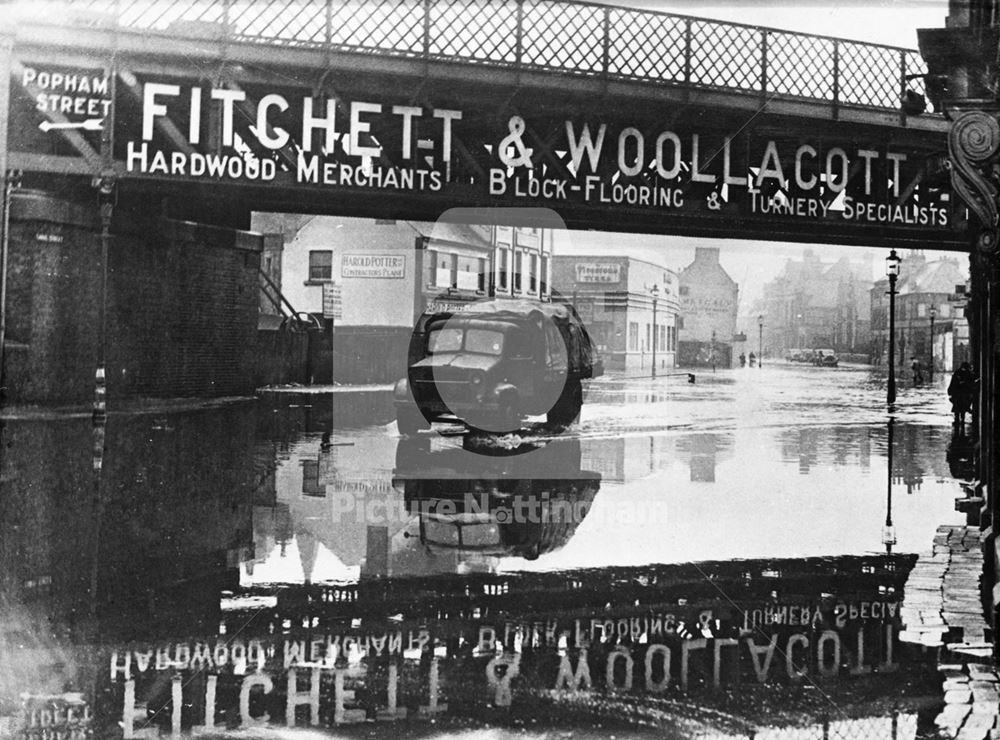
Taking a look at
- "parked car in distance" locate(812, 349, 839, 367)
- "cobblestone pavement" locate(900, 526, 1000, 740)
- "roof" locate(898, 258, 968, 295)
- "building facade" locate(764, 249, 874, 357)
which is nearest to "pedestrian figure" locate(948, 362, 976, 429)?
"cobblestone pavement" locate(900, 526, 1000, 740)

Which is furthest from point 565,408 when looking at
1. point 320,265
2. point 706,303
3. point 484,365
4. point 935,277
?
point 935,277

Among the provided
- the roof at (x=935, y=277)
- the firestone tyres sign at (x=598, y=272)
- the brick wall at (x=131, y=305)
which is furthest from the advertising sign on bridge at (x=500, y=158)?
the roof at (x=935, y=277)

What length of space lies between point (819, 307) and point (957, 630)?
375 feet

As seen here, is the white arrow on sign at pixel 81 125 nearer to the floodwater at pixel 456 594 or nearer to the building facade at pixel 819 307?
the floodwater at pixel 456 594

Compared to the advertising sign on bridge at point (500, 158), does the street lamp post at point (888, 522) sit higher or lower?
lower

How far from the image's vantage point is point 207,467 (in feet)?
46.1

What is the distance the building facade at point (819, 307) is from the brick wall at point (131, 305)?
8805 centimetres

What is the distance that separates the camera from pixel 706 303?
88.8 meters

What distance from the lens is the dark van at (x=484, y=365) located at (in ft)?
62.1

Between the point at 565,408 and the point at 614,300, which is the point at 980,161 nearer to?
the point at 565,408

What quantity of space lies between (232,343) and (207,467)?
1393 cm

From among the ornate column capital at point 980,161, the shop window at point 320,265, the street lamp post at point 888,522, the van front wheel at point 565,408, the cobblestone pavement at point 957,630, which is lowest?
the cobblestone pavement at point 957,630

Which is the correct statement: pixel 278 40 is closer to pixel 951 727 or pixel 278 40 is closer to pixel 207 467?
pixel 207 467

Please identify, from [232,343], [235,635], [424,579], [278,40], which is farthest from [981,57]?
[232,343]
